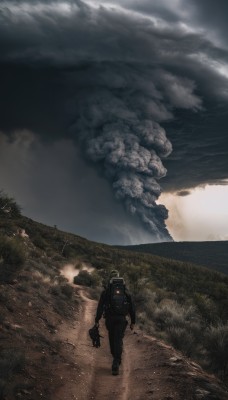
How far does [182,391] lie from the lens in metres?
6.44

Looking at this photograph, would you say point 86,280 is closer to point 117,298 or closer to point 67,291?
point 67,291

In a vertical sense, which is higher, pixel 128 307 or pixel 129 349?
pixel 128 307

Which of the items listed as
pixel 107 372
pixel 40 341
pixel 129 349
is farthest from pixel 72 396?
pixel 129 349

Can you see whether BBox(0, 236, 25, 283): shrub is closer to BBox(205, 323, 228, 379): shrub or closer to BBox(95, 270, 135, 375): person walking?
BBox(95, 270, 135, 375): person walking

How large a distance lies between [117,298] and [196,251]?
97127mm

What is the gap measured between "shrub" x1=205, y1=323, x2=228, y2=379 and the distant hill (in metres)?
66.6

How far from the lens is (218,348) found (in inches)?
417

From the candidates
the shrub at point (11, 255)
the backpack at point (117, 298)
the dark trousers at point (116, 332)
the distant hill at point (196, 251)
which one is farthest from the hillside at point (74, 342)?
the distant hill at point (196, 251)

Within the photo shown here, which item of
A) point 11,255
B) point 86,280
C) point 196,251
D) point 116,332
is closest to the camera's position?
point 116,332

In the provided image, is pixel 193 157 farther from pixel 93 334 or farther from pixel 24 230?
pixel 93 334

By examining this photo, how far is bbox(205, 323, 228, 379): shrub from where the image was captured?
10.0 meters

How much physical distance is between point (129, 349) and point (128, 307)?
9.32 feet

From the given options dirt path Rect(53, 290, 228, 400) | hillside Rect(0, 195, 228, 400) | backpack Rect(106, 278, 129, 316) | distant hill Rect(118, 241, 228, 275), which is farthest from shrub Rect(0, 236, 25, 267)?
distant hill Rect(118, 241, 228, 275)

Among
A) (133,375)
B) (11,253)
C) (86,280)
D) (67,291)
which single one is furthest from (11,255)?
(133,375)
